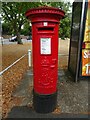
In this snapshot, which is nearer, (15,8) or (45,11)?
(45,11)

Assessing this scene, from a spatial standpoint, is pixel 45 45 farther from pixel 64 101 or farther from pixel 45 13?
pixel 64 101

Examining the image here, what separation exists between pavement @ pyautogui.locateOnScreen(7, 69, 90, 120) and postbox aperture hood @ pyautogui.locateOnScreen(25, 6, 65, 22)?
1.87 meters

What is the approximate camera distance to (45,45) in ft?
10.9

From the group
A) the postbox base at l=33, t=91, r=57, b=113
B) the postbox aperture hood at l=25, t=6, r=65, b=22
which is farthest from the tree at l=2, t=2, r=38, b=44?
the postbox base at l=33, t=91, r=57, b=113

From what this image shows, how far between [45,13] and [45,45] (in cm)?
60

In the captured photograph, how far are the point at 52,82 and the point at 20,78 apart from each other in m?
2.54

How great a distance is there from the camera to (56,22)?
10.9 ft

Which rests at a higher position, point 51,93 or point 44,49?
point 44,49

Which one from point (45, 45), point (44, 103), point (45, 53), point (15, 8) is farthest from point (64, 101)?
point (15, 8)

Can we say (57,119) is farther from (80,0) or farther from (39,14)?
(80,0)

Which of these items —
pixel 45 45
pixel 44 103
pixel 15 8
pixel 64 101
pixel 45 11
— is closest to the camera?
pixel 45 11

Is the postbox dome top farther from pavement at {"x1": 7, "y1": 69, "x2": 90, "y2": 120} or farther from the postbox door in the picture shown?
pavement at {"x1": 7, "y1": 69, "x2": 90, "y2": 120}

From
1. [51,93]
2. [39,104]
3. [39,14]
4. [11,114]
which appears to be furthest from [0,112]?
[39,14]

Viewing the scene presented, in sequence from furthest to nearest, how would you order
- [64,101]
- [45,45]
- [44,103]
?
[64,101] → [44,103] → [45,45]
